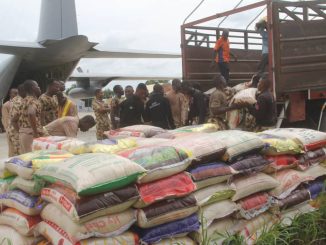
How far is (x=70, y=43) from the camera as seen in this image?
42.2 feet

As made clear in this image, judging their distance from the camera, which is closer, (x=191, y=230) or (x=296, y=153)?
(x=191, y=230)

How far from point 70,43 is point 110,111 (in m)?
6.98

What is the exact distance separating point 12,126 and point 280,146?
3030 mm

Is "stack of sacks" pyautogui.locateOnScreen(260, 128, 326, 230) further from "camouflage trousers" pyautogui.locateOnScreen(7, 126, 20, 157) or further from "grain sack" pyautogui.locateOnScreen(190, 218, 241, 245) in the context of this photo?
"camouflage trousers" pyautogui.locateOnScreen(7, 126, 20, 157)

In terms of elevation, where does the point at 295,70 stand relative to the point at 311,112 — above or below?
above

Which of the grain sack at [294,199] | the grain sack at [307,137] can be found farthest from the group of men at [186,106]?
the grain sack at [294,199]

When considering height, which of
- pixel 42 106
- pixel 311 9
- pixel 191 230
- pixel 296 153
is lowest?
pixel 191 230

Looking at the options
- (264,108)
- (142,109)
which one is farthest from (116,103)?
(264,108)

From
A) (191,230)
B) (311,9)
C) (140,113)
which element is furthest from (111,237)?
(311,9)

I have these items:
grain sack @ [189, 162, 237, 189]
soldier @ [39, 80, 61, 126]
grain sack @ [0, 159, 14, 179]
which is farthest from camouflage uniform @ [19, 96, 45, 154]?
grain sack @ [189, 162, 237, 189]

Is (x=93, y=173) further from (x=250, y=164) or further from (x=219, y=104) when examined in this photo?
(x=219, y=104)

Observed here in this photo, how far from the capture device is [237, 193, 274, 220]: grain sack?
2.63 meters

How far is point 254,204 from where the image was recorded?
270 cm

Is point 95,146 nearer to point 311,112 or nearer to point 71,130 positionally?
point 71,130
